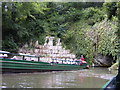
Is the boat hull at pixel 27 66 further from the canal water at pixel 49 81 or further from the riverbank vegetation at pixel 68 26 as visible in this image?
the riverbank vegetation at pixel 68 26

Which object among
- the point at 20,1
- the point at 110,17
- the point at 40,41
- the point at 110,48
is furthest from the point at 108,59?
the point at 20,1

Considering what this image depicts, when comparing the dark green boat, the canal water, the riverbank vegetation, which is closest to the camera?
the canal water

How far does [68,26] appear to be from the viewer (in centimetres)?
2409

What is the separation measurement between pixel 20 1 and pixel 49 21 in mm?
8573

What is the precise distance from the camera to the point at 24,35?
18.6 m

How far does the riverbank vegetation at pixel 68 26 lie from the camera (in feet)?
55.7

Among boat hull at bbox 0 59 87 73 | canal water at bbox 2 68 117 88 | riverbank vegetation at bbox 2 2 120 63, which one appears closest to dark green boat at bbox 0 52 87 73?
boat hull at bbox 0 59 87 73

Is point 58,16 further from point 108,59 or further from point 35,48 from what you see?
point 108,59

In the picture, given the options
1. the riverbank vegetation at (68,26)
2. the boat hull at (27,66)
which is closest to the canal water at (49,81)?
the boat hull at (27,66)

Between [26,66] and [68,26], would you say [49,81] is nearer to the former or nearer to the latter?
[26,66]

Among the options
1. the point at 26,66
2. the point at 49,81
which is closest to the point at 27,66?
the point at 26,66

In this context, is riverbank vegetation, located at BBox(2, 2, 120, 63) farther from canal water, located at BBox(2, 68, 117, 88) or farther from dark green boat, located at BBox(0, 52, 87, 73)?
canal water, located at BBox(2, 68, 117, 88)

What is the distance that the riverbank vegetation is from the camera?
16969 mm

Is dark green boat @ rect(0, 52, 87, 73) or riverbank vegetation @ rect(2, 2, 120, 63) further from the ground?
riverbank vegetation @ rect(2, 2, 120, 63)
